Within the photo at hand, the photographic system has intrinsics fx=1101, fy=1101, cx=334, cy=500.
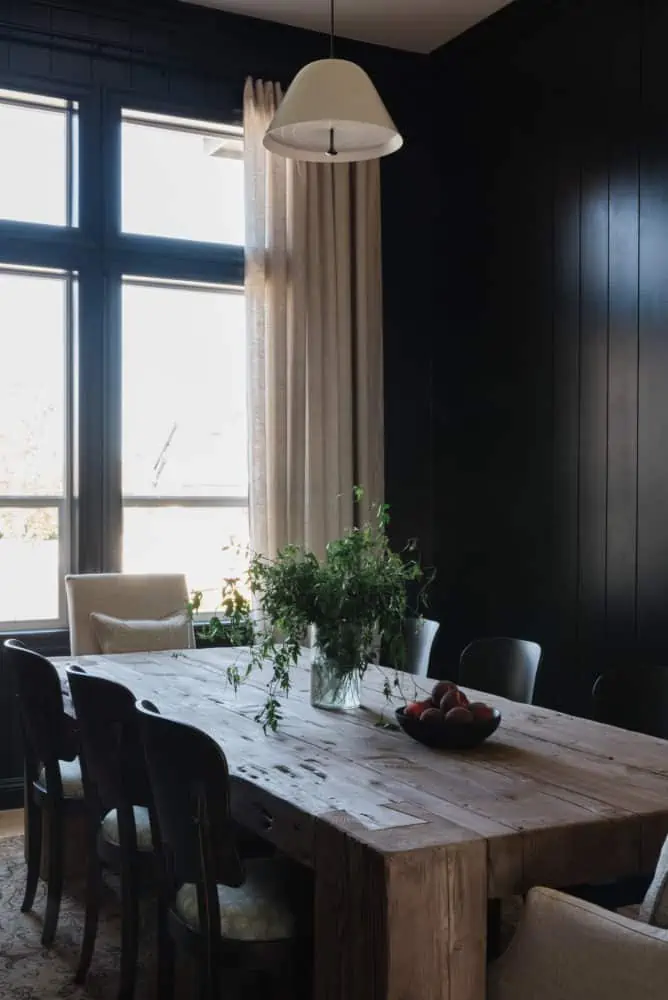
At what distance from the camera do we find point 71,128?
16.4 feet

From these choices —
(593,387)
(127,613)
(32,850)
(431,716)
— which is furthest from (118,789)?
(593,387)

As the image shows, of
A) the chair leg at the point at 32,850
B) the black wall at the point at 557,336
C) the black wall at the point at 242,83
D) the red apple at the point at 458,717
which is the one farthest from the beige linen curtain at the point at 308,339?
the red apple at the point at 458,717

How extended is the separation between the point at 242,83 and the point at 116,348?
1.43 meters

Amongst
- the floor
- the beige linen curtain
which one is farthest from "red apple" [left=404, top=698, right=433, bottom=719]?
the beige linen curtain

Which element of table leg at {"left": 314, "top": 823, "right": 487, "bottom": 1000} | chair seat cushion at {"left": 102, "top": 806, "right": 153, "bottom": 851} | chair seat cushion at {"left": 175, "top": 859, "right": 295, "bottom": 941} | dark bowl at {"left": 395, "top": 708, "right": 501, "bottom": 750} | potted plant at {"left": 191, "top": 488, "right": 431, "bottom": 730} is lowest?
chair seat cushion at {"left": 102, "top": 806, "right": 153, "bottom": 851}

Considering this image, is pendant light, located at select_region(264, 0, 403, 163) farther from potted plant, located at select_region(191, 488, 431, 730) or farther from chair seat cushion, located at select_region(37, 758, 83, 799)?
chair seat cushion, located at select_region(37, 758, 83, 799)

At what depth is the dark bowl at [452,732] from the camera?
2434 millimetres

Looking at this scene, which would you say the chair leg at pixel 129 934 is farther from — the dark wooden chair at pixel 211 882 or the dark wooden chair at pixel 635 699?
the dark wooden chair at pixel 635 699

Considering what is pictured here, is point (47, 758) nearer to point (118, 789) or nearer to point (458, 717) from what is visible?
point (118, 789)

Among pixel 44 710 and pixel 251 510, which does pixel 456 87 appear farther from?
pixel 44 710

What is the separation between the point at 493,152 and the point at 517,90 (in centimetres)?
30

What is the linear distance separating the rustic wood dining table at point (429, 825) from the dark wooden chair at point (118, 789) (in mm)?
232

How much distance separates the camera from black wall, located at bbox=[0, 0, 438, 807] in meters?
4.85

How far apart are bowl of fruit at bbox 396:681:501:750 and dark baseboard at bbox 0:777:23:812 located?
111 inches
